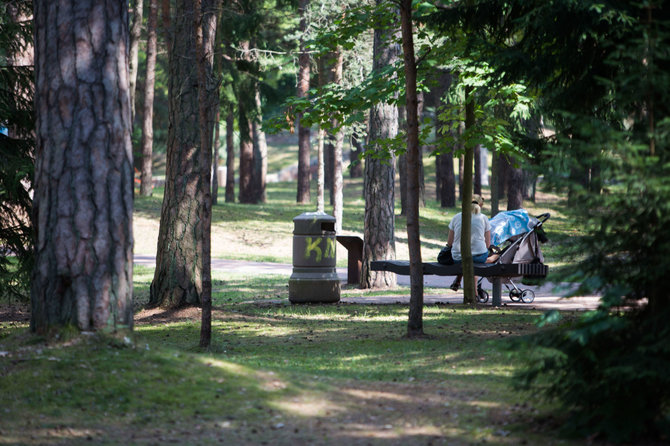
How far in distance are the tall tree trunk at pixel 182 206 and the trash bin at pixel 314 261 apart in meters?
1.80

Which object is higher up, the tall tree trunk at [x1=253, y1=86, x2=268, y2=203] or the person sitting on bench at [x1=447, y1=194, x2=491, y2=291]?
the tall tree trunk at [x1=253, y1=86, x2=268, y2=203]

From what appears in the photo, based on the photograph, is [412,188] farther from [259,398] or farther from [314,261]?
[314,261]

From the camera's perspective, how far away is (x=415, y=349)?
28.3 feet

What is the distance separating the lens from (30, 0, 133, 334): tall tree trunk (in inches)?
258

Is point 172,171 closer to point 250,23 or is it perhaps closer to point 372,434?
point 372,434

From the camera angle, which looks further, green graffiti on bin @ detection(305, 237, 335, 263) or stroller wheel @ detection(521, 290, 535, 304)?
stroller wheel @ detection(521, 290, 535, 304)

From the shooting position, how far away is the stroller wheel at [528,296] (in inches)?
529

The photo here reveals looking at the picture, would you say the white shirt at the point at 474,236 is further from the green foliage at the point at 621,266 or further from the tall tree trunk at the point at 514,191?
the tall tree trunk at the point at 514,191

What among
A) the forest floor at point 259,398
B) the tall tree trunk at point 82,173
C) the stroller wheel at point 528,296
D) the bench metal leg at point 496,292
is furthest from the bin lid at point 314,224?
the tall tree trunk at point 82,173

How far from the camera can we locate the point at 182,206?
1175 cm

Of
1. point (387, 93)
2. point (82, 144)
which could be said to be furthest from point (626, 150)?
point (387, 93)

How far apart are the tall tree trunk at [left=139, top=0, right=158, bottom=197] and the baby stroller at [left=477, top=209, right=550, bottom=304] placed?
16.7 m

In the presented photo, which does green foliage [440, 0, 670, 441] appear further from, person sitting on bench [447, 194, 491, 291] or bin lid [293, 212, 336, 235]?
bin lid [293, 212, 336, 235]

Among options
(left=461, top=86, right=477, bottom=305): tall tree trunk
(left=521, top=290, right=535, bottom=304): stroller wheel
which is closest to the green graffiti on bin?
(left=461, top=86, right=477, bottom=305): tall tree trunk
